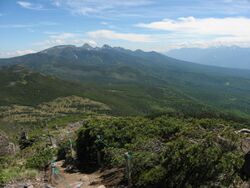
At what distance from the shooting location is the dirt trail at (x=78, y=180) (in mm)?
19667

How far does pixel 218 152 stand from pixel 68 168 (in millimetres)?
12926

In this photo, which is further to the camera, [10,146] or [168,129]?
[10,146]

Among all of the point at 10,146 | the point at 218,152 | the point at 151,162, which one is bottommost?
the point at 10,146

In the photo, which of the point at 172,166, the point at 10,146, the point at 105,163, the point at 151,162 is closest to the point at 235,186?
the point at 172,166

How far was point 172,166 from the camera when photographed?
1673 cm

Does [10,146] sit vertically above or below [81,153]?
below

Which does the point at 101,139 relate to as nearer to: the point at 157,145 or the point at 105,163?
the point at 105,163

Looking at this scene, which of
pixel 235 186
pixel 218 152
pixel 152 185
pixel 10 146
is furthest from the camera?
pixel 10 146

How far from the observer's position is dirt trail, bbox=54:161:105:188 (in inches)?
774

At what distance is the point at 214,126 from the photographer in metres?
24.6

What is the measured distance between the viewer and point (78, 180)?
2173 cm

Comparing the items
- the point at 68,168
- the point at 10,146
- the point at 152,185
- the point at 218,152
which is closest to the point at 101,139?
the point at 68,168

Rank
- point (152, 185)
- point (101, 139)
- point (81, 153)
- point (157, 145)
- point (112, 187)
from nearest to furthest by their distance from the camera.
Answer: point (152, 185) → point (112, 187) → point (157, 145) → point (101, 139) → point (81, 153)

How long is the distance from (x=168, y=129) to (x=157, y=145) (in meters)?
3.91
